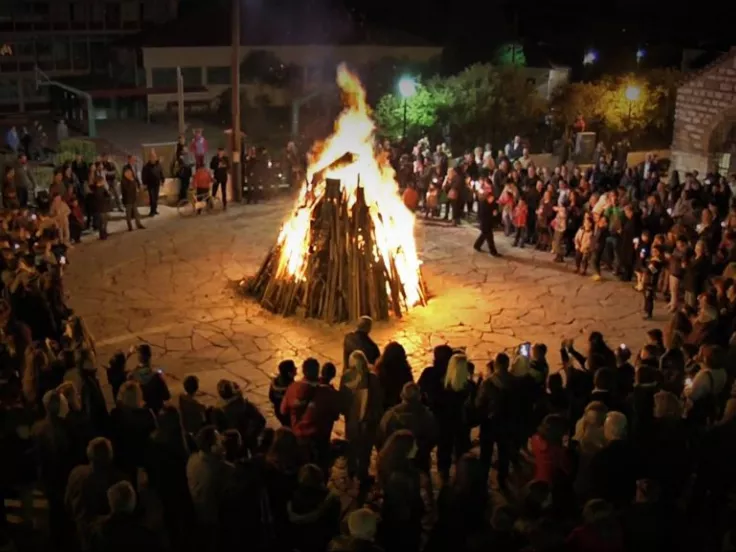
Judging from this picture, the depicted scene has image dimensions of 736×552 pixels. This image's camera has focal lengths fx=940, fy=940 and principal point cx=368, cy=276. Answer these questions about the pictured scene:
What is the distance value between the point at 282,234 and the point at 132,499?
9.60m

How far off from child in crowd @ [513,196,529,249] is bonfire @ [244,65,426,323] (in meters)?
3.74

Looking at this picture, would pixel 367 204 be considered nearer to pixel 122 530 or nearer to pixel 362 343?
pixel 362 343

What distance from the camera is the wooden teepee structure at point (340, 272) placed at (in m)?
15.2

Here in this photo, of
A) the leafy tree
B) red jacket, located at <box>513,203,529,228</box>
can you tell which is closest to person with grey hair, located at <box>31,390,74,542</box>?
red jacket, located at <box>513,203,529,228</box>

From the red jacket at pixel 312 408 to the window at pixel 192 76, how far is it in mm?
34216

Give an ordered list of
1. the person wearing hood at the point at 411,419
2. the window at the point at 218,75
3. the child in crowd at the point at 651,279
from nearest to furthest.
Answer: the person wearing hood at the point at 411,419
the child in crowd at the point at 651,279
the window at the point at 218,75

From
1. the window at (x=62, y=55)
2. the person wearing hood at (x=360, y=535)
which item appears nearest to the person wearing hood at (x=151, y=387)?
the person wearing hood at (x=360, y=535)

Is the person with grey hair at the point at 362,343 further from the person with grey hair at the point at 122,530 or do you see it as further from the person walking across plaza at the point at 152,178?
the person walking across plaza at the point at 152,178

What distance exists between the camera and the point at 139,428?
28.8 feet

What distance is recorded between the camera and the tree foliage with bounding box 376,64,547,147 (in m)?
33.4

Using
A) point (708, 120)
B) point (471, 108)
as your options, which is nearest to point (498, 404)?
point (708, 120)

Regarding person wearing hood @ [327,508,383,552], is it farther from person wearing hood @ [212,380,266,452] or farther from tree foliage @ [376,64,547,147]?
tree foliage @ [376,64,547,147]

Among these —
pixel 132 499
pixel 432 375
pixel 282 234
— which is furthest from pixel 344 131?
pixel 132 499

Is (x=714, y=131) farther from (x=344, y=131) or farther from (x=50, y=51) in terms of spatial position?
(x=50, y=51)
